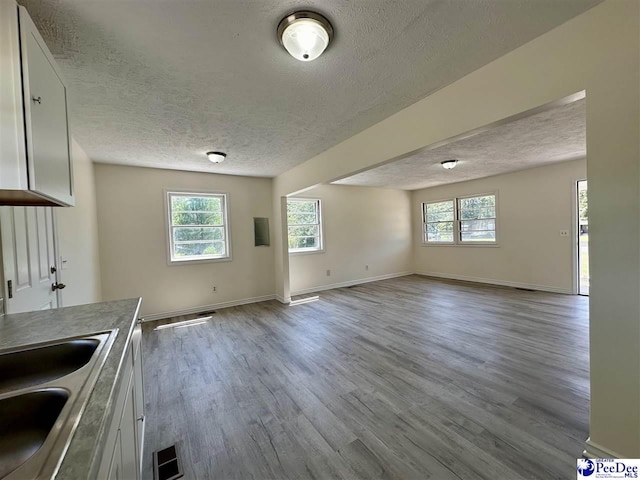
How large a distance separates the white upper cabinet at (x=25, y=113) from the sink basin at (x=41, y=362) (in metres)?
0.71

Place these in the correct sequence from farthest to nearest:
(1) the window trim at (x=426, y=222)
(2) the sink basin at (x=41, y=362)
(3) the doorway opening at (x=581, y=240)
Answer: (1) the window trim at (x=426, y=222), (3) the doorway opening at (x=581, y=240), (2) the sink basin at (x=41, y=362)

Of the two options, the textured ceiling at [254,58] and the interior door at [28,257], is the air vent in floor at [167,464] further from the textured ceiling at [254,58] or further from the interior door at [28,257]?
the textured ceiling at [254,58]

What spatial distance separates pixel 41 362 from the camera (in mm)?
1198

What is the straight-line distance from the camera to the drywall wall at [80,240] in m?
2.54

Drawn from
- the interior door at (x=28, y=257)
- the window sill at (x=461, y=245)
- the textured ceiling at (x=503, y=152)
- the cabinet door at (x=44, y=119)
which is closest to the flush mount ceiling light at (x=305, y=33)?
the cabinet door at (x=44, y=119)

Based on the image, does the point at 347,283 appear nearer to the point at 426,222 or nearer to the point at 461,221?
the point at 426,222

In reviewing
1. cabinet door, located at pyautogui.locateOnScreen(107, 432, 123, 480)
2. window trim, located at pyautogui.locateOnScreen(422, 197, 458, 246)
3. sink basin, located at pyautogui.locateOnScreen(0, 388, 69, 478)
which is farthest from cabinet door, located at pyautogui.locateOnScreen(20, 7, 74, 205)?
window trim, located at pyautogui.locateOnScreen(422, 197, 458, 246)

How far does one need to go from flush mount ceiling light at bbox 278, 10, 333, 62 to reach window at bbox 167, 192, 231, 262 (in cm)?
375

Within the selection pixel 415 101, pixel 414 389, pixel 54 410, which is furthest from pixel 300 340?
pixel 415 101

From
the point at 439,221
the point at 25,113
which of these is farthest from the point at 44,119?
the point at 439,221

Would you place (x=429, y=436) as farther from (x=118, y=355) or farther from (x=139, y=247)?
(x=139, y=247)

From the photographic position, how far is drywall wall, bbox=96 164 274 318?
400cm

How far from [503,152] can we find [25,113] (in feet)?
16.9

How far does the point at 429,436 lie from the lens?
1.74m
